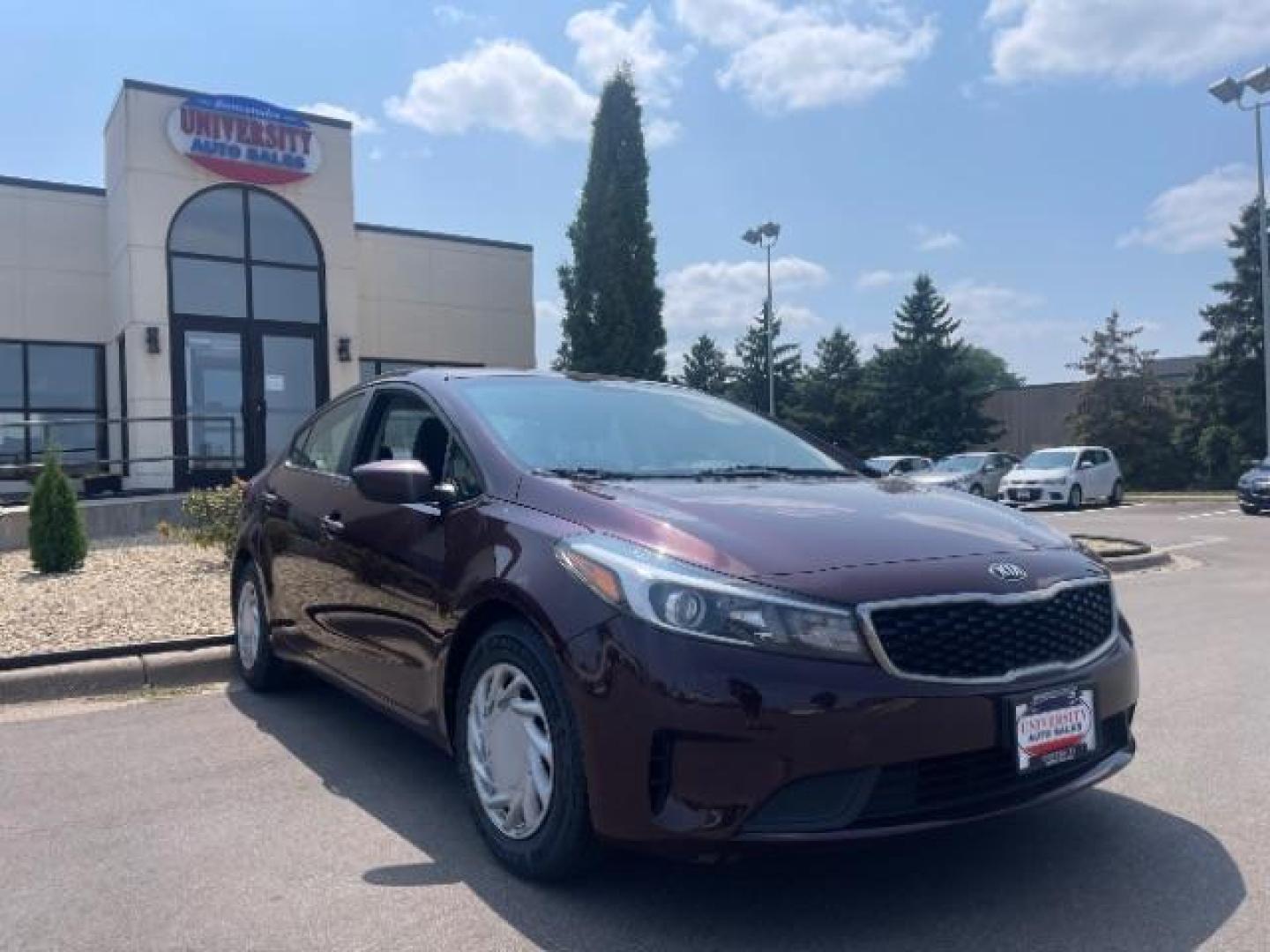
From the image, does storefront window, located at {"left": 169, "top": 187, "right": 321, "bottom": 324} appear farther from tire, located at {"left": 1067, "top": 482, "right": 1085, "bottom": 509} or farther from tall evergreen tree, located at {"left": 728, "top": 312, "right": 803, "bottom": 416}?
tall evergreen tree, located at {"left": 728, "top": 312, "right": 803, "bottom": 416}

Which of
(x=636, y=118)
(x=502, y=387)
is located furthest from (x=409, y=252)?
(x=502, y=387)

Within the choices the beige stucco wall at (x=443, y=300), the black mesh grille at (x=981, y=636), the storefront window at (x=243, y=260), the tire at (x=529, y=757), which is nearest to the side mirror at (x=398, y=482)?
the tire at (x=529, y=757)

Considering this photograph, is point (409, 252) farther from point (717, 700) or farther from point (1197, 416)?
point (1197, 416)

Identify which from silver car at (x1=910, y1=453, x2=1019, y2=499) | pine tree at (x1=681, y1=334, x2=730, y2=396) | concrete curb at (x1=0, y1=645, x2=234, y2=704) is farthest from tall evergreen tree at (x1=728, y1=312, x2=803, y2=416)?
→ concrete curb at (x1=0, y1=645, x2=234, y2=704)

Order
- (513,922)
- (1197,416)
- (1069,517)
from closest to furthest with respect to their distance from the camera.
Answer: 1. (513,922)
2. (1069,517)
3. (1197,416)

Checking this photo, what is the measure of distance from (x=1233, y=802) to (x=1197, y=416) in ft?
141

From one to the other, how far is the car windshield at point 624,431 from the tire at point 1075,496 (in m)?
23.8

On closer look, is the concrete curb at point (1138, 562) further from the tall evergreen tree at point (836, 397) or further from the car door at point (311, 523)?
the tall evergreen tree at point (836, 397)

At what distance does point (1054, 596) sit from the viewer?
327 cm

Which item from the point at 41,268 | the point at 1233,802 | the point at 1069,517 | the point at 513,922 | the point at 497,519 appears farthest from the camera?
the point at 1069,517

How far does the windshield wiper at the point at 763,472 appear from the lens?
4140 millimetres

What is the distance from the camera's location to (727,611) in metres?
2.96

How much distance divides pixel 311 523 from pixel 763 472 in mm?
2090

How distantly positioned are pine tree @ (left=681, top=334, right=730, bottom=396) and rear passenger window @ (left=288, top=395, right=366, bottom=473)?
59.2 m
